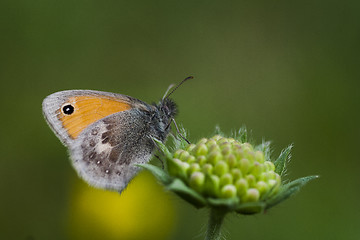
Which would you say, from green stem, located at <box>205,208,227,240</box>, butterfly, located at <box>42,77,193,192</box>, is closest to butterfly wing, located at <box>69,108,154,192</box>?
butterfly, located at <box>42,77,193,192</box>

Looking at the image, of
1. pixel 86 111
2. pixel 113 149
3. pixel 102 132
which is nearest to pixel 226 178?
pixel 113 149

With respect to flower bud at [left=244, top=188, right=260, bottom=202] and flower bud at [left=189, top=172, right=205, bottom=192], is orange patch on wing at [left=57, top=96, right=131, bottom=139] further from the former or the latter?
flower bud at [left=244, top=188, right=260, bottom=202]

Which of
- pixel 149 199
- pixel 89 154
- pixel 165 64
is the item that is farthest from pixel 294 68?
pixel 89 154

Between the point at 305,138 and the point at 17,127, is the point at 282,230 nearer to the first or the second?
the point at 305,138

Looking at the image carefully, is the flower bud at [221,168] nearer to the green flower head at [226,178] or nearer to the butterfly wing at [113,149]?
the green flower head at [226,178]

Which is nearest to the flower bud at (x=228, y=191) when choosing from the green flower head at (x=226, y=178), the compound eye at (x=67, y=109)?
the green flower head at (x=226, y=178)

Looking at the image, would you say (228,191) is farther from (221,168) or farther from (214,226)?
(214,226)
